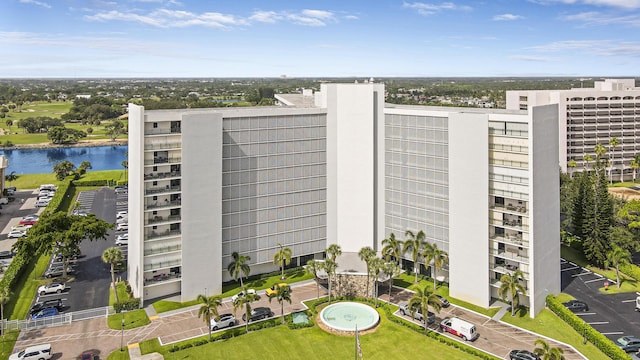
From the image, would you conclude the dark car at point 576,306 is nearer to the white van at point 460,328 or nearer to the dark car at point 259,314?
the white van at point 460,328

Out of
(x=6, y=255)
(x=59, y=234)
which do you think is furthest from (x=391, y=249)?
(x=6, y=255)

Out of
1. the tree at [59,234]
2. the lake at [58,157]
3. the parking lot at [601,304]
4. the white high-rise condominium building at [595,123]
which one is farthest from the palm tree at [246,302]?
the lake at [58,157]

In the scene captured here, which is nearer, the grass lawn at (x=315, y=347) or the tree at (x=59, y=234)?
the grass lawn at (x=315, y=347)

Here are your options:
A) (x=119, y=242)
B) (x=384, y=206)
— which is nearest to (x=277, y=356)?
(x=384, y=206)

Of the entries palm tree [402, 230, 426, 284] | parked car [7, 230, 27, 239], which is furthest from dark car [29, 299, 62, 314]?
palm tree [402, 230, 426, 284]

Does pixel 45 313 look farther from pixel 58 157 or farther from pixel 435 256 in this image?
pixel 58 157

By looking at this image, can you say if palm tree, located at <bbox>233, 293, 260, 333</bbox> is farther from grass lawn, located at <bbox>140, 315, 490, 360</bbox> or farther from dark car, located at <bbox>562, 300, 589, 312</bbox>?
dark car, located at <bbox>562, 300, 589, 312</bbox>

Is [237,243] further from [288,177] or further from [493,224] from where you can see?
[493,224]
